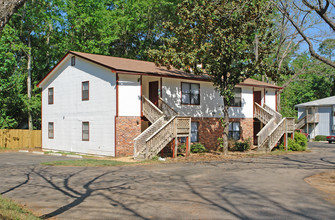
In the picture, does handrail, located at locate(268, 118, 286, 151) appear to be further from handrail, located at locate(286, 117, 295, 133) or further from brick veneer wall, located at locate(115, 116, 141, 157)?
brick veneer wall, located at locate(115, 116, 141, 157)

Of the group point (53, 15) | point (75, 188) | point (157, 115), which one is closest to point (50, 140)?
point (157, 115)

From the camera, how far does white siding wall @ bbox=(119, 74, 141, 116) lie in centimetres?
2231

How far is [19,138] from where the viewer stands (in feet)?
107

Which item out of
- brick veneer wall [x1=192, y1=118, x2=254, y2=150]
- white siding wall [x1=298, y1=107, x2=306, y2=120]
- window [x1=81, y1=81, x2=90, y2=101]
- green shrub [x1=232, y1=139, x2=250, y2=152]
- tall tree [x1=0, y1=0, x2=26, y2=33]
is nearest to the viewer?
tall tree [x1=0, y1=0, x2=26, y2=33]

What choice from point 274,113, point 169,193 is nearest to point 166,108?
point 274,113

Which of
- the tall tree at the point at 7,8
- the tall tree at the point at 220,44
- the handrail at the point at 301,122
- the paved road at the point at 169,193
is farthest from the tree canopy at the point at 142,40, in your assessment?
the tall tree at the point at 7,8

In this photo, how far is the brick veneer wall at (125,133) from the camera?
22.0 meters

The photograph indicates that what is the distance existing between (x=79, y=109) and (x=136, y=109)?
5640 millimetres

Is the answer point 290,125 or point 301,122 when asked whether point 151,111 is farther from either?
point 301,122

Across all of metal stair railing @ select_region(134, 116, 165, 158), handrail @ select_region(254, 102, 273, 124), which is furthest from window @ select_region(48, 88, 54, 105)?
handrail @ select_region(254, 102, 273, 124)

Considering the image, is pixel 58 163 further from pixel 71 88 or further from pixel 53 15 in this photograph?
pixel 53 15

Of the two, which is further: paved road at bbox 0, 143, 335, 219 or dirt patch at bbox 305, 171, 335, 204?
dirt patch at bbox 305, 171, 335, 204

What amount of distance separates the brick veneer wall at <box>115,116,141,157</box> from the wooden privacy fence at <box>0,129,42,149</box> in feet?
48.1

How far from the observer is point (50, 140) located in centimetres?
2950
